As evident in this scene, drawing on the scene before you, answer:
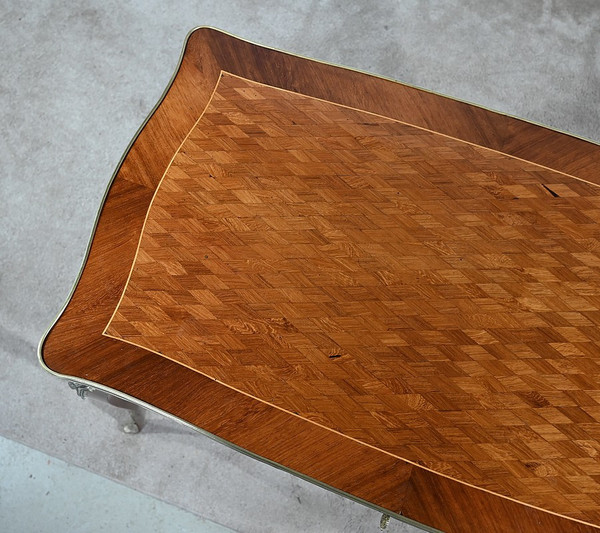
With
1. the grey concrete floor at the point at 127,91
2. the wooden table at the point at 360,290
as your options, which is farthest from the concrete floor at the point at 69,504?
the wooden table at the point at 360,290

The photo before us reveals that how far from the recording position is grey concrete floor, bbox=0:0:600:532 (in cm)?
160

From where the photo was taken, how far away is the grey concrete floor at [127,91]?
5.24 ft

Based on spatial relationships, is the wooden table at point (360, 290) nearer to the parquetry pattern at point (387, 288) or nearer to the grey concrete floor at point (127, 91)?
the parquetry pattern at point (387, 288)

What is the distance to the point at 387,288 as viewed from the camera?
1.18m

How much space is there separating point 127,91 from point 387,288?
1.10 meters

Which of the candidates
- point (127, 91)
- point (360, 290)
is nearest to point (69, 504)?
point (360, 290)

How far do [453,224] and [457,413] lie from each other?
33 centimetres

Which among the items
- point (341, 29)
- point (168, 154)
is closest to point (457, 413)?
point (168, 154)

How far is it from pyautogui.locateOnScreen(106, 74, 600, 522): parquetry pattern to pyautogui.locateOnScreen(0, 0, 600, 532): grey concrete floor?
52cm

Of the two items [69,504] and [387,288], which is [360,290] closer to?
[387,288]

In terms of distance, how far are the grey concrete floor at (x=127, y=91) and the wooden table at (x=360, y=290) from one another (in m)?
0.51

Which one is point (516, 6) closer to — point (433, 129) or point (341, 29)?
point (341, 29)

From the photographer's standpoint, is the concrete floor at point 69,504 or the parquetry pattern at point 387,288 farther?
the concrete floor at point 69,504

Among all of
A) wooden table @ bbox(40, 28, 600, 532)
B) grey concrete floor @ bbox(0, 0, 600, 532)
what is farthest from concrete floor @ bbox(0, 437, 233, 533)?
wooden table @ bbox(40, 28, 600, 532)
